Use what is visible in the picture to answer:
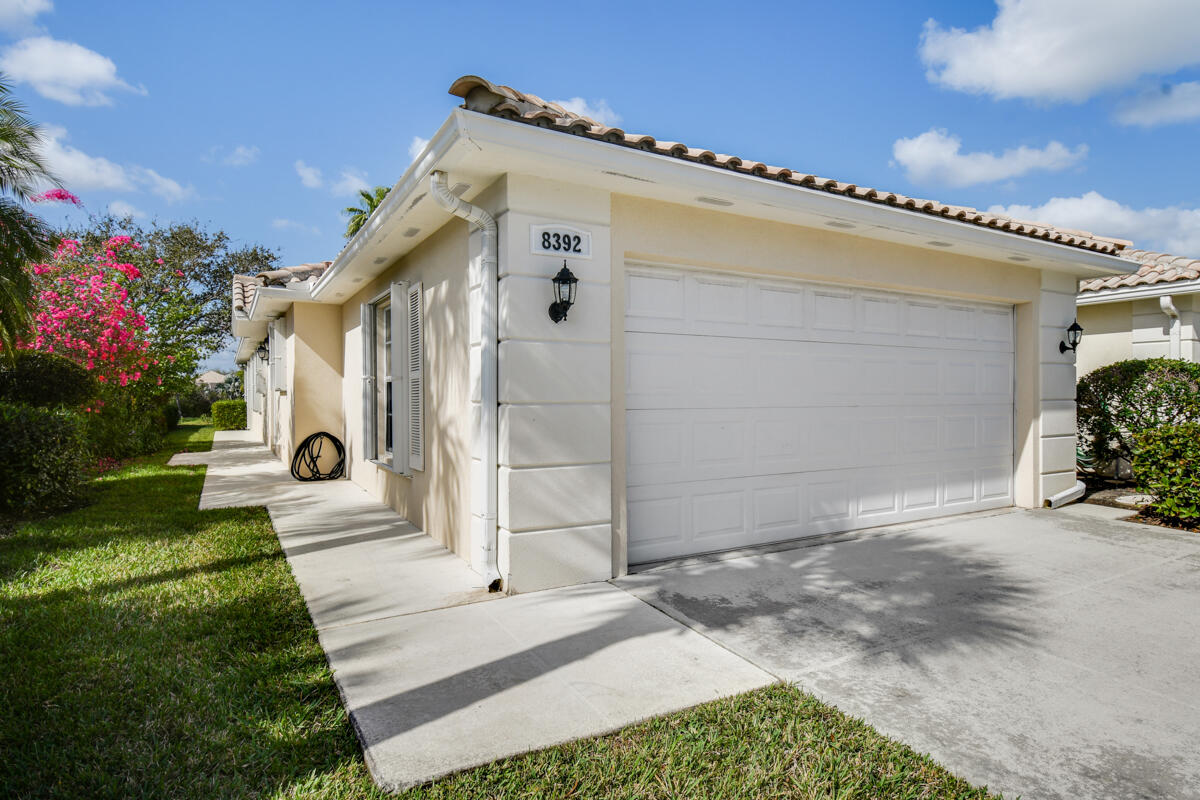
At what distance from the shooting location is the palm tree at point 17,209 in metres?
6.48

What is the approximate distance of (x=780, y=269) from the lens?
5.40 meters

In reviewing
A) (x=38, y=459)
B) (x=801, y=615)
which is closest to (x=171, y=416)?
(x=38, y=459)

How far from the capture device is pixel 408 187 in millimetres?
4461

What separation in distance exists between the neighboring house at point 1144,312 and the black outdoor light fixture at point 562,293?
26.5 ft

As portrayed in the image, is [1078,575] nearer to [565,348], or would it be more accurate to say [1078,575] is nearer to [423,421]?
[565,348]

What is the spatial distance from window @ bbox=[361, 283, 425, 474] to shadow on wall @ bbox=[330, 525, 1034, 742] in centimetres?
284

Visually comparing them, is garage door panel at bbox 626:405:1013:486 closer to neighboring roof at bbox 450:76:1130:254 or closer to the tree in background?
neighboring roof at bbox 450:76:1130:254

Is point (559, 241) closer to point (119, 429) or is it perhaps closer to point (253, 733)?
point (253, 733)

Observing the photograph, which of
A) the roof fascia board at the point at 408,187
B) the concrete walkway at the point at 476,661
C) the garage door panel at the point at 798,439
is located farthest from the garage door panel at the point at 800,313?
the concrete walkway at the point at 476,661

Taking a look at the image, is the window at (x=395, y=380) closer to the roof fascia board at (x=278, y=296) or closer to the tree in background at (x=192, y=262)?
the roof fascia board at (x=278, y=296)

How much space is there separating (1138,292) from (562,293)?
885 cm

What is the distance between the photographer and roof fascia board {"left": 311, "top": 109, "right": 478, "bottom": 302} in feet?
11.9

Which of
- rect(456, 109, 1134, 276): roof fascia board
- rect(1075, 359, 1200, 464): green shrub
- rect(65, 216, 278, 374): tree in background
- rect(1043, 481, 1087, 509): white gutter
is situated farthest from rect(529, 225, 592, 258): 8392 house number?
rect(65, 216, 278, 374): tree in background

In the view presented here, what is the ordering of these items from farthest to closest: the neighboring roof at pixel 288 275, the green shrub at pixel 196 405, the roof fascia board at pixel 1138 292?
the green shrub at pixel 196 405 → the neighboring roof at pixel 288 275 → the roof fascia board at pixel 1138 292
